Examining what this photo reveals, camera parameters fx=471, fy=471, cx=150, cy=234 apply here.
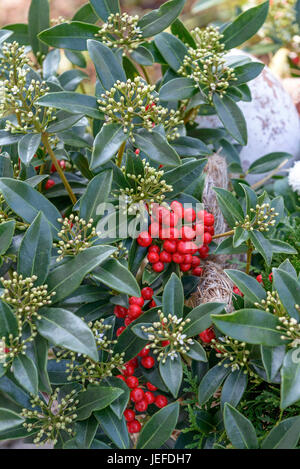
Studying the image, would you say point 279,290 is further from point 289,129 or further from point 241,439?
point 289,129

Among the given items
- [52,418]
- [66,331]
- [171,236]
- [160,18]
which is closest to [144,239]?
[171,236]

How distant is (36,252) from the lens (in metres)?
0.81

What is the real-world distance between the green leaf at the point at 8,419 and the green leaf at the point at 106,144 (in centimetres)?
42

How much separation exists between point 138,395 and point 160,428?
0.33 ft

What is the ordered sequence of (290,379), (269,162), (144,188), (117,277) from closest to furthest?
(290,379)
(117,277)
(144,188)
(269,162)

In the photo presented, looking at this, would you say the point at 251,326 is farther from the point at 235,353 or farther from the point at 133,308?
the point at 133,308

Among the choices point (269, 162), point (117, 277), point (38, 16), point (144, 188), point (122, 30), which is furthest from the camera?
point (269, 162)

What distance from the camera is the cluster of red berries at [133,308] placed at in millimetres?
924

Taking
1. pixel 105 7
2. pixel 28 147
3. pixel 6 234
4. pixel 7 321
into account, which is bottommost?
pixel 7 321

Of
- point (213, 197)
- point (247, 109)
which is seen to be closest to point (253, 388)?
point (213, 197)

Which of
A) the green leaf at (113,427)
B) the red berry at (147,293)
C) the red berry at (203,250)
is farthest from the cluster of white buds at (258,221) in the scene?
the green leaf at (113,427)

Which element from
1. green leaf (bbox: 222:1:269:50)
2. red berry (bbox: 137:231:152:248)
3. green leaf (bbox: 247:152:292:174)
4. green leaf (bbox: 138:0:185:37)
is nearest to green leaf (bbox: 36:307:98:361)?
red berry (bbox: 137:231:152:248)

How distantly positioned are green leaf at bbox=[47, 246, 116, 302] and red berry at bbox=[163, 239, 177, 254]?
19 centimetres

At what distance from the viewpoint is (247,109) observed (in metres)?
1.56
